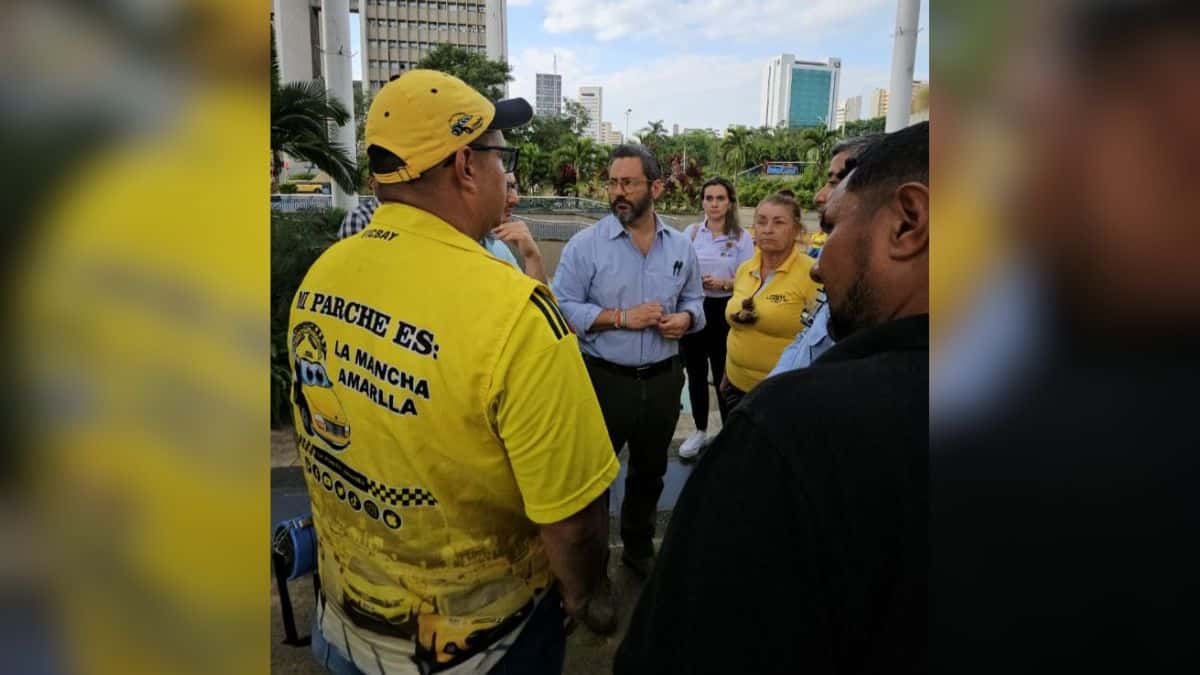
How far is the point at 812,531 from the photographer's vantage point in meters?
0.75

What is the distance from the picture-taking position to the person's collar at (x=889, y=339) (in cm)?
82

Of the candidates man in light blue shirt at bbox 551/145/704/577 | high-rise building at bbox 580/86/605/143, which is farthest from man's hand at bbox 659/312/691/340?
high-rise building at bbox 580/86/605/143

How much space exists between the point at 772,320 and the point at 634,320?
2.52 feet

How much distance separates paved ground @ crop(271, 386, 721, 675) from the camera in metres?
2.71

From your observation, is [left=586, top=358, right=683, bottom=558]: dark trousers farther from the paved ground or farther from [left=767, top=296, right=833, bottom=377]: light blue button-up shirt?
[left=767, top=296, right=833, bottom=377]: light blue button-up shirt

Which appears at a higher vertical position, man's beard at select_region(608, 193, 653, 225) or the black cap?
the black cap

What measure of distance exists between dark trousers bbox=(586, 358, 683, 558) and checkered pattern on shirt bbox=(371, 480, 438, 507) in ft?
6.48

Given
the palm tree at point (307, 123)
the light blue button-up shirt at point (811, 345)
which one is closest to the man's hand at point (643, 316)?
the light blue button-up shirt at point (811, 345)

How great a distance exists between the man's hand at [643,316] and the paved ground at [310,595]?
78 centimetres
